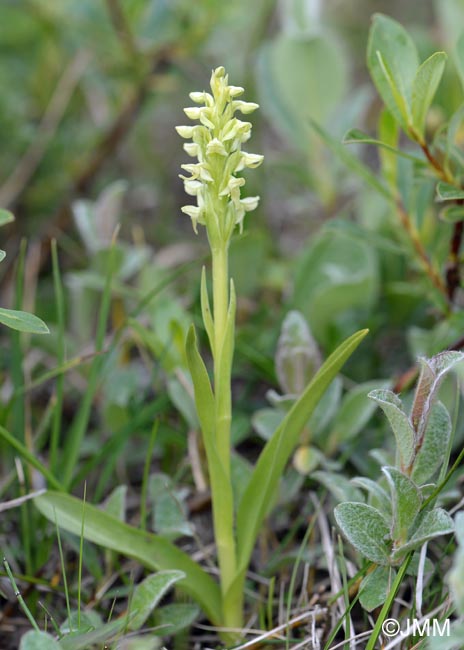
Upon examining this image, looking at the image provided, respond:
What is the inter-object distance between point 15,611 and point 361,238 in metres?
0.94

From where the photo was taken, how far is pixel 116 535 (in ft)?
3.37

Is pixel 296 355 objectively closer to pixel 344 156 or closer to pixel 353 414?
pixel 353 414

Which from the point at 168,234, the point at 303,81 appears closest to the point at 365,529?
the point at 303,81

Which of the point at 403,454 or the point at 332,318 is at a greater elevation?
the point at 332,318

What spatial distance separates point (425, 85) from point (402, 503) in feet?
2.09

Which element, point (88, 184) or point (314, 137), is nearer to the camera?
point (314, 137)

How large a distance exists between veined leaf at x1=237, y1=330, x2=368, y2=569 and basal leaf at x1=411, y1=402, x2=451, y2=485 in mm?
171

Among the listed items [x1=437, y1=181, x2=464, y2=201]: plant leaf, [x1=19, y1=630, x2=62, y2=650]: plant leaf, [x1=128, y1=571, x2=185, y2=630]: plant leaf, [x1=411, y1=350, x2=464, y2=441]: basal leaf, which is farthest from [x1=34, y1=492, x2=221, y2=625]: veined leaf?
[x1=437, y1=181, x2=464, y2=201]: plant leaf

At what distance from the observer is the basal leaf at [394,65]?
113 cm

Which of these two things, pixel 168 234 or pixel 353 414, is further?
pixel 168 234

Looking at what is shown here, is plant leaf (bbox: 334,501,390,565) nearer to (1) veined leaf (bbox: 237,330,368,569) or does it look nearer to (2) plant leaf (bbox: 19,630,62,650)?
(1) veined leaf (bbox: 237,330,368,569)

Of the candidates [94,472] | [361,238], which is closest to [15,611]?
[94,472]

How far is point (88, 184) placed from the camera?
225 centimetres

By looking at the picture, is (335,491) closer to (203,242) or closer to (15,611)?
(15,611)
